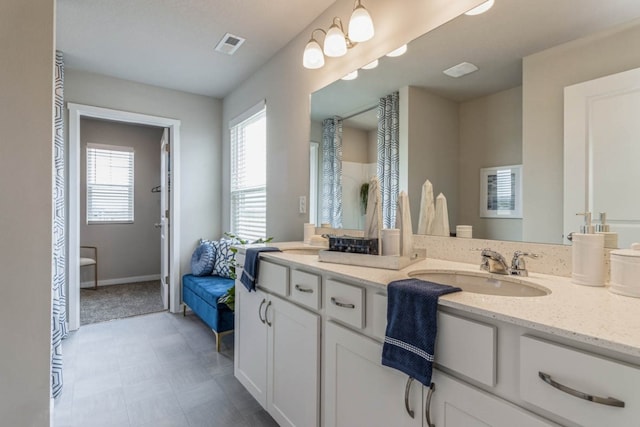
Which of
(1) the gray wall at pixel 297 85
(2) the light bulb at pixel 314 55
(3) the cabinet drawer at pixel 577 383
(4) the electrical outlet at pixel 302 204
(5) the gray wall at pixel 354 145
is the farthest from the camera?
(4) the electrical outlet at pixel 302 204

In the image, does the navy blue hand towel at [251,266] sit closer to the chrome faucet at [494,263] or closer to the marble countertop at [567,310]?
the marble countertop at [567,310]

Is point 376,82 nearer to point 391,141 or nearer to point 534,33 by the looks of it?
point 391,141

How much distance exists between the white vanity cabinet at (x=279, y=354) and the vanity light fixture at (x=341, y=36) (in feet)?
4.34

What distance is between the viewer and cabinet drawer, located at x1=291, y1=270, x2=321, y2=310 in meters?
1.39

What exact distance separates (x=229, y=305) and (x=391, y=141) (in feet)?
6.13

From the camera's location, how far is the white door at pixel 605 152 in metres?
1.01

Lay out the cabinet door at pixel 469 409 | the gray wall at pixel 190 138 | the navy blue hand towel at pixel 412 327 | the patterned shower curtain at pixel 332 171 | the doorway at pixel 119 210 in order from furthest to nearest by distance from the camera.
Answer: the doorway at pixel 119 210 → the gray wall at pixel 190 138 → the patterned shower curtain at pixel 332 171 → the navy blue hand towel at pixel 412 327 → the cabinet door at pixel 469 409

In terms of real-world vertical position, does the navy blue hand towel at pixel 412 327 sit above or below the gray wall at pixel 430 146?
below

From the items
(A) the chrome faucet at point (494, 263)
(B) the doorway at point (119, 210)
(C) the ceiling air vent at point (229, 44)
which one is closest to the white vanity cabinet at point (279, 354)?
(A) the chrome faucet at point (494, 263)

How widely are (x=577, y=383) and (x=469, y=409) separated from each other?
28cm

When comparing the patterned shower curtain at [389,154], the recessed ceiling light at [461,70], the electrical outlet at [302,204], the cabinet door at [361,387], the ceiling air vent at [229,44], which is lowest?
the cabinet door at [361,387]

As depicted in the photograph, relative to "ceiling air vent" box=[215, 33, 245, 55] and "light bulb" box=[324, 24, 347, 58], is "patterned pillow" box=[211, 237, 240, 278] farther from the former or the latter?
"light bulb" box=[324, 24, 347, 58]

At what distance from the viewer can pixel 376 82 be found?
1857 millimetres

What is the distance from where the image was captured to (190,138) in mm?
3859
